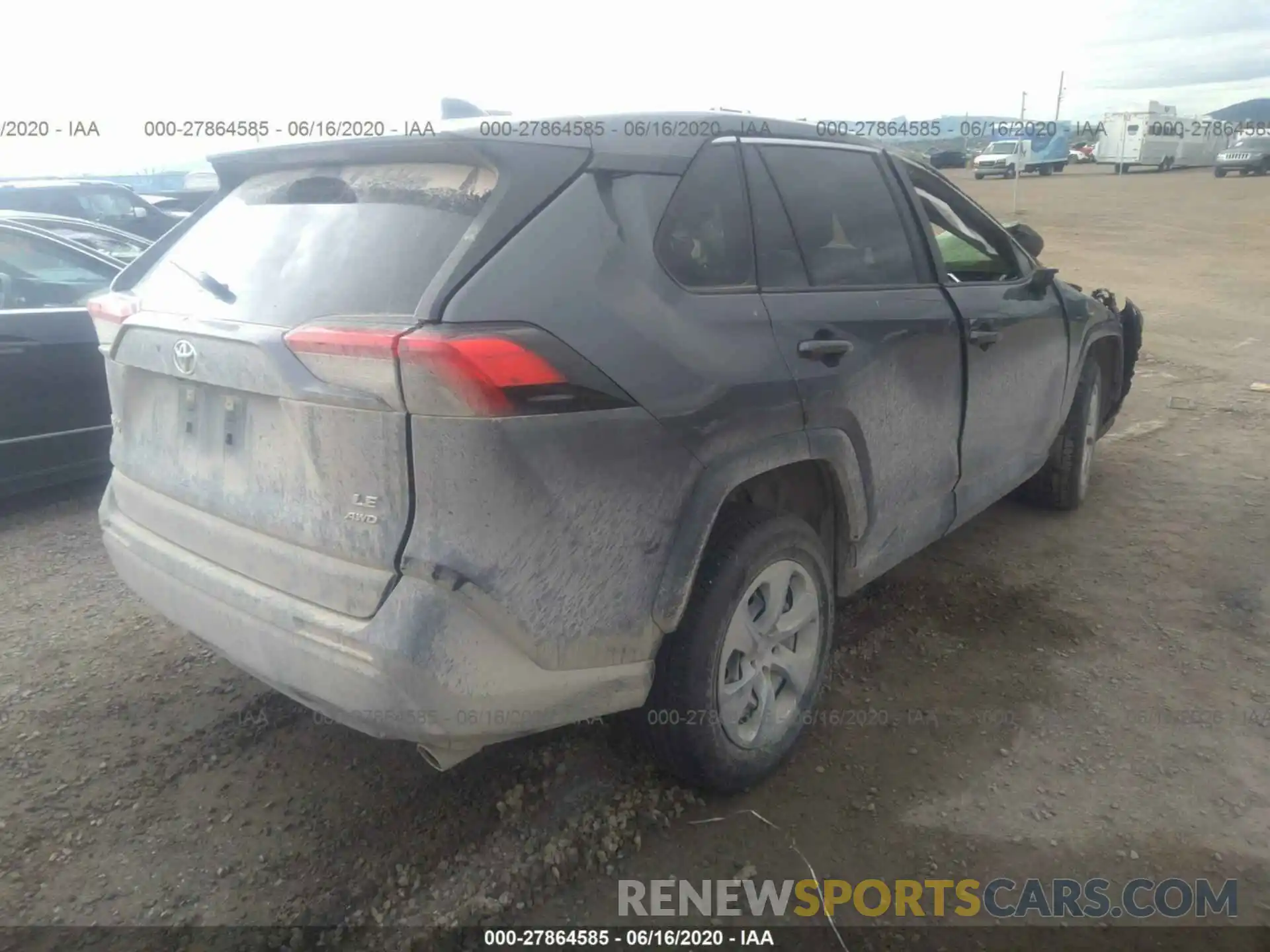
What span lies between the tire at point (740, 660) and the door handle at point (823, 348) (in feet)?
1.51

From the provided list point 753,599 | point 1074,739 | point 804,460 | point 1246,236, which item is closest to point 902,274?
point 804,460

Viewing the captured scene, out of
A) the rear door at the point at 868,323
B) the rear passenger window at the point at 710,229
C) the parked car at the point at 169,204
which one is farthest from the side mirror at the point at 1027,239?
the parked car at the point at 169,204

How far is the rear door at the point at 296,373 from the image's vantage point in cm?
199

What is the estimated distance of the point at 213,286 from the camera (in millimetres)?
2412

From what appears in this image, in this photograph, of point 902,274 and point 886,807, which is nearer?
point 886,807

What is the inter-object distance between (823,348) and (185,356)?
1.68 meters

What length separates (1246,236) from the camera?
18.3 m

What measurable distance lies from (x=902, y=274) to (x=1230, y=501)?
2951mm

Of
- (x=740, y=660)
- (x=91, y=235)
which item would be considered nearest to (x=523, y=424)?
(x=740, y=660)

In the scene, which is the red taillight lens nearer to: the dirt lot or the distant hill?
the dirt lot

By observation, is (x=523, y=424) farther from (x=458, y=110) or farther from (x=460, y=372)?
(x=458, y=110)

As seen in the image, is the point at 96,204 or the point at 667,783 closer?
the point at 667,783

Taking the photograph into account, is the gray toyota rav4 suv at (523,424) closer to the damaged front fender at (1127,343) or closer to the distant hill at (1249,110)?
the damaged front fender at (1127,343)

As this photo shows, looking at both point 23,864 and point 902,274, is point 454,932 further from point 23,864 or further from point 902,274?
point 902,274
